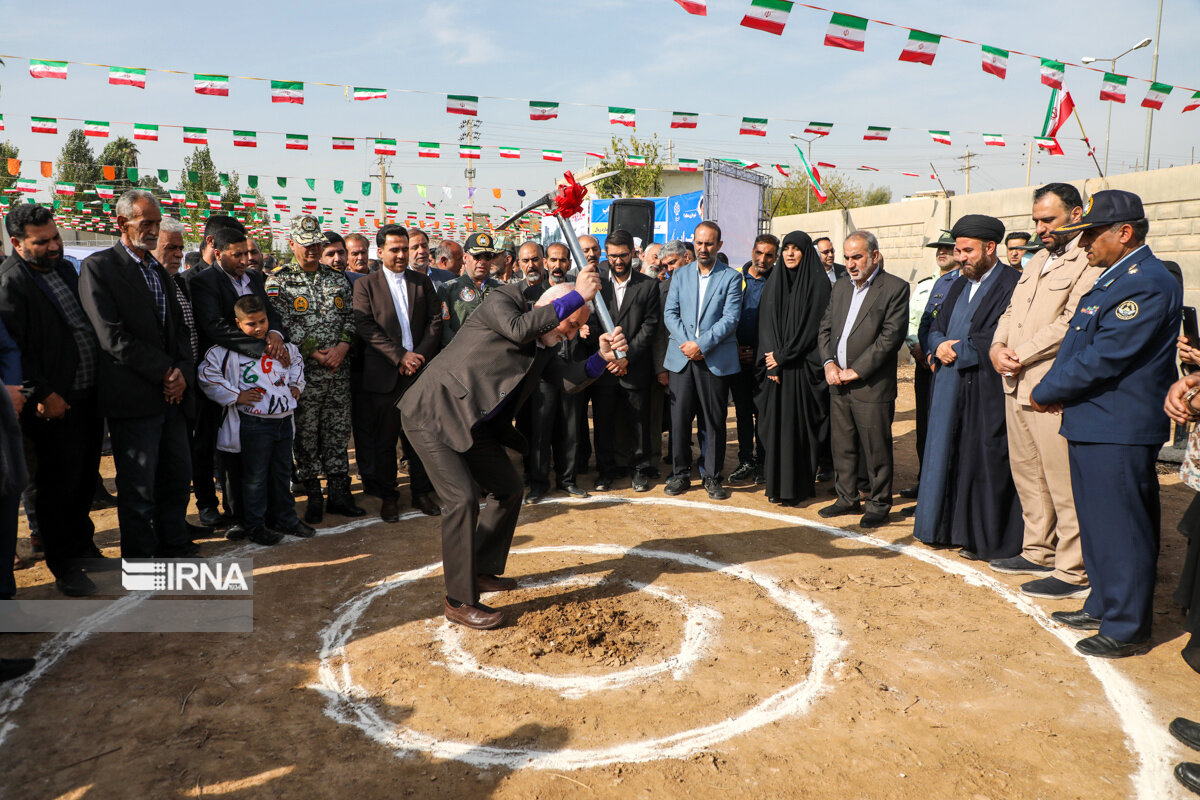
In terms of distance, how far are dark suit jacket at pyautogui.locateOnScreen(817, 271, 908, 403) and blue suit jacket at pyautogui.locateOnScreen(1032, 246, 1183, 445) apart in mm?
1915

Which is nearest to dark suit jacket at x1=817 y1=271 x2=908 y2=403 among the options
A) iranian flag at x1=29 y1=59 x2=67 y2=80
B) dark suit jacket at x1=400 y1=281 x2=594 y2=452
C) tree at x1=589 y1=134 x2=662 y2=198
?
dark suit jacket at x1=400 y1=281 x2=594 y2=452

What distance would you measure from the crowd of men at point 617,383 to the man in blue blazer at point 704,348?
0.08ft

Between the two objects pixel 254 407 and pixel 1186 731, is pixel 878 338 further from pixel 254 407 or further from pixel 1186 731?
pixel 254 407

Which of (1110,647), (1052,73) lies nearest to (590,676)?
(1110,647)

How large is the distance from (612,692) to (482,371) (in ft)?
5.96

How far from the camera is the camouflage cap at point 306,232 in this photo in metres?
6.11

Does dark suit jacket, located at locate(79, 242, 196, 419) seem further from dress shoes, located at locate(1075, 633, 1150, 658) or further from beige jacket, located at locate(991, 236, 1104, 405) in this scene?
dress shoes, located at locate(1075, 633, 1150, 658)

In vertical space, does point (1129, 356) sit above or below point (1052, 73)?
below

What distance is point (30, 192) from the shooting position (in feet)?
66.2

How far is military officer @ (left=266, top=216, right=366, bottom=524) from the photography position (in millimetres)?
6070

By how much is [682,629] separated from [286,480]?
10.7ft

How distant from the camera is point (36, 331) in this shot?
4.58 m

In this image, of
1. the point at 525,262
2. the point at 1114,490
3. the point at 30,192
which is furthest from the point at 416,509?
the point at 30,192

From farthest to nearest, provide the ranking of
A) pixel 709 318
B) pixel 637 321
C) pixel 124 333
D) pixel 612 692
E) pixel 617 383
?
pixel 617 383, pixel 637 321, pixel 709 318, pixel 124 333, pixel 612 692
